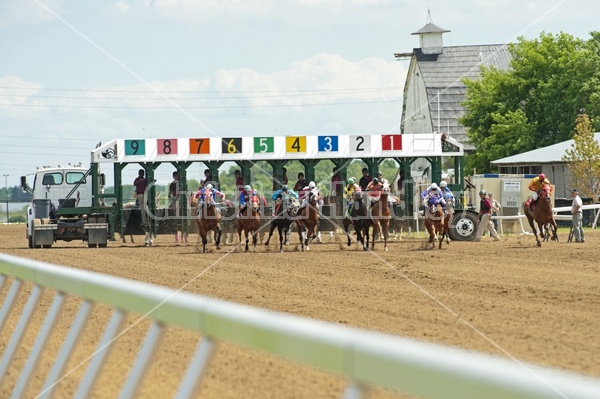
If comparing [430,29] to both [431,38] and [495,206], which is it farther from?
[495,206]

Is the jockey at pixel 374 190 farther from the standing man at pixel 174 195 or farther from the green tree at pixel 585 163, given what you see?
the green tree at pixel 585 163

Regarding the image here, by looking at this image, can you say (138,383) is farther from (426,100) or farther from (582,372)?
(426,100)

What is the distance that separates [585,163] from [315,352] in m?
47.5

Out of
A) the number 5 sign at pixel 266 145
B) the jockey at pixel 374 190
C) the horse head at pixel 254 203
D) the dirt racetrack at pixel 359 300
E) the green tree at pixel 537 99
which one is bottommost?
the dirt racetrack at pixel 359 300

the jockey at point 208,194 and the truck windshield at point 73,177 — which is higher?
the truck windshield at point 73,177

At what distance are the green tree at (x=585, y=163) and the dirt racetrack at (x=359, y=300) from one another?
20.7 metres

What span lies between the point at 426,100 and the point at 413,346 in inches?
3053

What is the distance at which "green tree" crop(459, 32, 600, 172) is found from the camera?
63875 mm

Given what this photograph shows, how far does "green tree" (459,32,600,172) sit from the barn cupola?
15574 millimetres

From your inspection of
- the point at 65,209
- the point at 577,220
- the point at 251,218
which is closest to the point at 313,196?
the point at 251,218

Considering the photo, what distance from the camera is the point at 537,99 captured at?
215ft

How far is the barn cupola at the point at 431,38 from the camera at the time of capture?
82562 millimetres

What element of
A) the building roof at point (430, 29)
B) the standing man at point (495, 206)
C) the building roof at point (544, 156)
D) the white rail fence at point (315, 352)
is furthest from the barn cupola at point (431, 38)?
the white rail fence at point (315, 352)

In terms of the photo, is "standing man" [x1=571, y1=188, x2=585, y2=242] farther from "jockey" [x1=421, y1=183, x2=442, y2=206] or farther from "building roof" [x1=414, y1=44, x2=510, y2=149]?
"building roof" [x1=414, y1=44, x2=510, y2=149]
